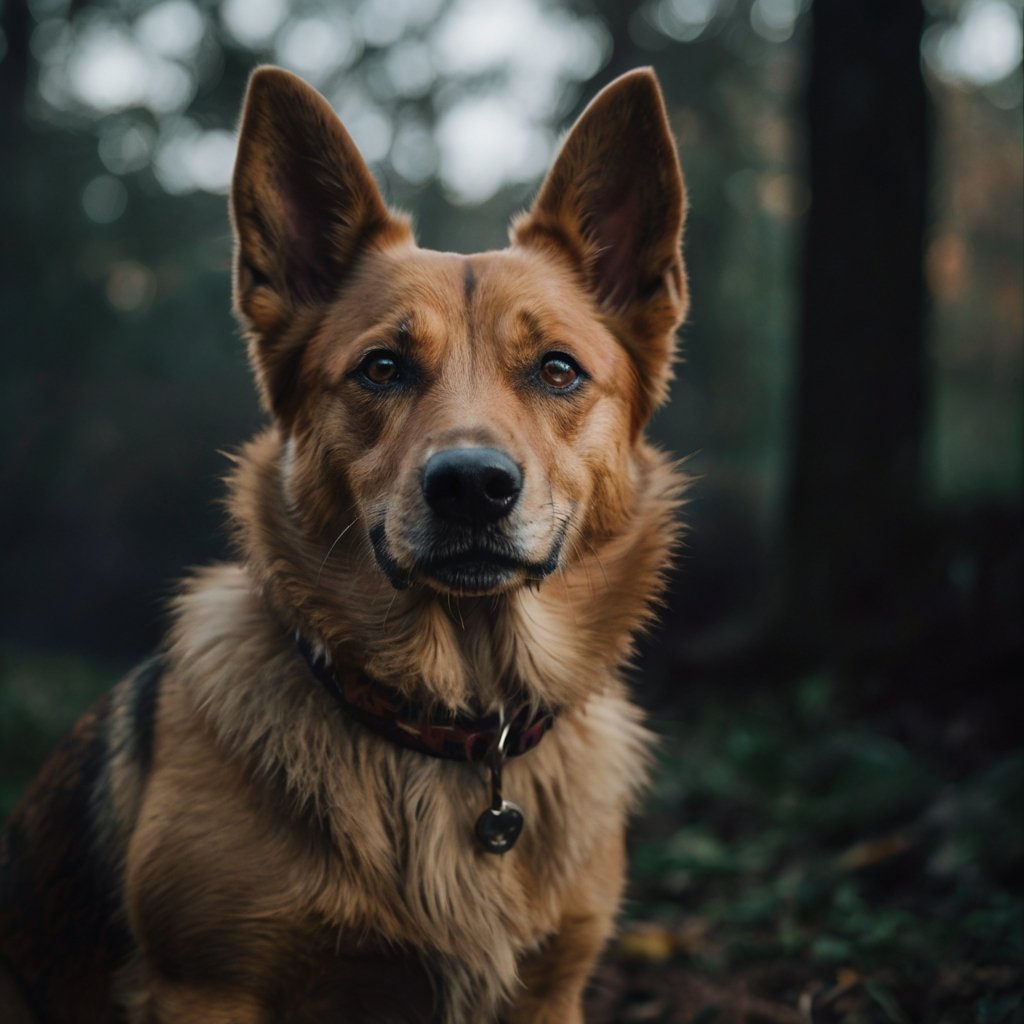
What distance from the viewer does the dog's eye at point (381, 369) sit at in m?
2.74

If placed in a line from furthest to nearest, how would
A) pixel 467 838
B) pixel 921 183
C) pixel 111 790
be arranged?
pixel 921 183
pixel 111 790
pixel 467 838

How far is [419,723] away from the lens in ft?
8.36

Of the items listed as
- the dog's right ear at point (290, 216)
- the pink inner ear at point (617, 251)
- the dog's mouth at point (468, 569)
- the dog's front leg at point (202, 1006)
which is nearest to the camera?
the dog's front leg at point (202, 1006)

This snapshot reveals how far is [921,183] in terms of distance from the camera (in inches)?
230

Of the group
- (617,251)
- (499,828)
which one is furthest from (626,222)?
(499,828)

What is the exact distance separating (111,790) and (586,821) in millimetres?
1351

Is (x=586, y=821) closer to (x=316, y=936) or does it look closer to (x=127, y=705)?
(x=316, y=936)

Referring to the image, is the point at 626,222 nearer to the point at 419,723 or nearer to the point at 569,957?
the point at 419,723

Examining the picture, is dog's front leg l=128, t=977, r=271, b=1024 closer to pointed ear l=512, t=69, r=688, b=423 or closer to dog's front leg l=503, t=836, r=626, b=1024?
dog's front leg l=503, t=836, r=626, b=1024

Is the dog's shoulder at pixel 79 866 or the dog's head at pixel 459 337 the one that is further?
the dog's shoulder at pixel 79 866

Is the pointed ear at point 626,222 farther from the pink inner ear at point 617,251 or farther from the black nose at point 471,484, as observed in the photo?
the black nose at point 471,484

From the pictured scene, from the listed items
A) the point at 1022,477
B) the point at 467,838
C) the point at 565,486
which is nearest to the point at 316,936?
the point at 467,838

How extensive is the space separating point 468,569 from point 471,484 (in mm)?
244

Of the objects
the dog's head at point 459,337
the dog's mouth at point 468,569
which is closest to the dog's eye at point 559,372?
the dog's head at point 459,337
